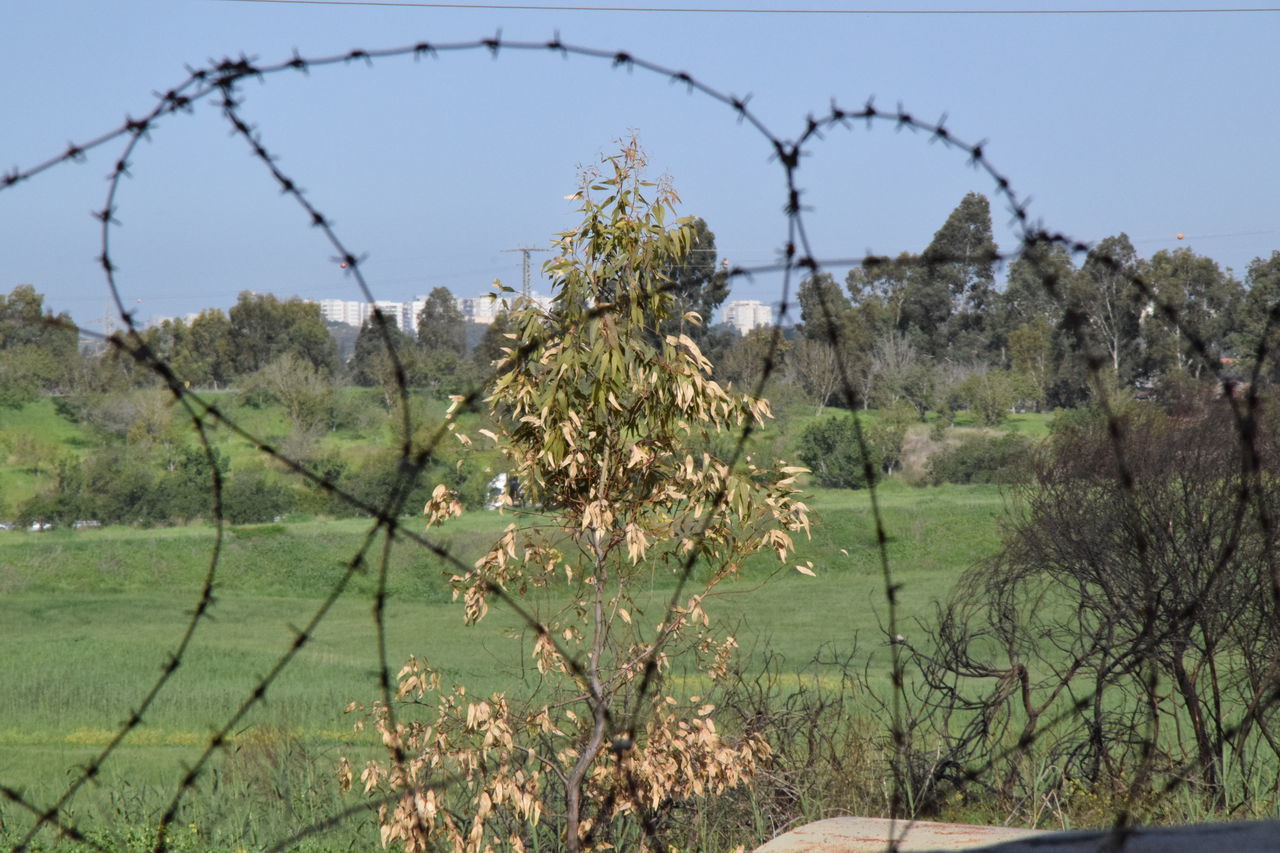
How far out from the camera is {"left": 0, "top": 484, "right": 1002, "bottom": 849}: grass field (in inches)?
303

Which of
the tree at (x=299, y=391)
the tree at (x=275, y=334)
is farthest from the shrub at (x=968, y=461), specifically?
the tree at (x=275, y=334)

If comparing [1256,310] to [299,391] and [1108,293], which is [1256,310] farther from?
[299,391]

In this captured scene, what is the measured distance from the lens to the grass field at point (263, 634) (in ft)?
25.3

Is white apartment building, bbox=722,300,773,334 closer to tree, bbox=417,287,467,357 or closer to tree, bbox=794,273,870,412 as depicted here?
tree, bbox=794,273,870,412

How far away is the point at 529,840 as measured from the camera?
5.61 metres

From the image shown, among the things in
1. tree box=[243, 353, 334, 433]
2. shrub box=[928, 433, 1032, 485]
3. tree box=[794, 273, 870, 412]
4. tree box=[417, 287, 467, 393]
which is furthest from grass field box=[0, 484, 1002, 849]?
tree box=[243, 353, 334, 433]

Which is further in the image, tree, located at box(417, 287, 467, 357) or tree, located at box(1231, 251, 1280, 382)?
tree, located at box(417, 287, 467, 357)

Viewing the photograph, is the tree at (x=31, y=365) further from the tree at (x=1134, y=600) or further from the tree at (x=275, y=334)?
the tree at (x=1134, y=600)

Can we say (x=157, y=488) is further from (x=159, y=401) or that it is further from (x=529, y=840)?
(x=529, y=840)

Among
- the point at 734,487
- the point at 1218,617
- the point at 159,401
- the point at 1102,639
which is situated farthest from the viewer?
the point at 159,401

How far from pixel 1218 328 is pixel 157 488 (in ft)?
100

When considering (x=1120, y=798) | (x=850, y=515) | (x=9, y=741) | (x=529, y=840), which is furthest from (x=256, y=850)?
(x=850, y=515)

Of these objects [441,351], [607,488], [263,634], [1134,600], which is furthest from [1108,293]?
[263,634]

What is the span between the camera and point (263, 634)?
25.3 meters
